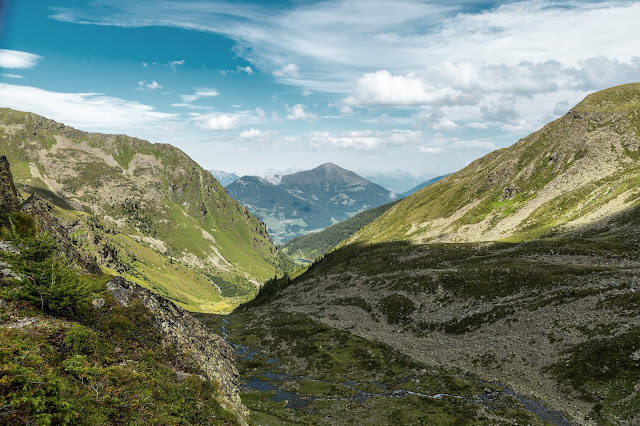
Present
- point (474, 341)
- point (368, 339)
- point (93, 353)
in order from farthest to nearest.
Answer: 1. point (368, 339)
2. point (474, 341)
3. point (93, 353)

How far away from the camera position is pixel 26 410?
13.5 metres

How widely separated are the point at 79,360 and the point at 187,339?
14502 millimetres

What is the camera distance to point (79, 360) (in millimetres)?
20078

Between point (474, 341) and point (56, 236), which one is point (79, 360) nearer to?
point (56, 236)

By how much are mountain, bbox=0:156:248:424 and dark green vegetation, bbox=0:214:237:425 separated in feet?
0.18

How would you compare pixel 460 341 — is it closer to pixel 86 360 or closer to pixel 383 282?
pixel 383 282

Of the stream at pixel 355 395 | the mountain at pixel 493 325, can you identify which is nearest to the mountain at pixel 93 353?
the mountain at pixel 493 325

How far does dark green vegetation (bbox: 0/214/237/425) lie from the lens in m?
14.4

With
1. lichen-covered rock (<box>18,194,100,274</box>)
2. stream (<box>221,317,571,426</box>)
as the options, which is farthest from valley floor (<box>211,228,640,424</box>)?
lichen-covered rock (<box>18,194,100,274</box>)

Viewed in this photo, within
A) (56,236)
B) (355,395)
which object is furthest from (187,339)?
(56,236)

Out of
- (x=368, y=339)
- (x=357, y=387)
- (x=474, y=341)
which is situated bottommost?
(x=357, y=387)

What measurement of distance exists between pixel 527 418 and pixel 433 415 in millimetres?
13196

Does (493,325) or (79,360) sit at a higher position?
(79,360)

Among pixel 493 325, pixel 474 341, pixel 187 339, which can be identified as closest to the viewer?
pixel 187 339
